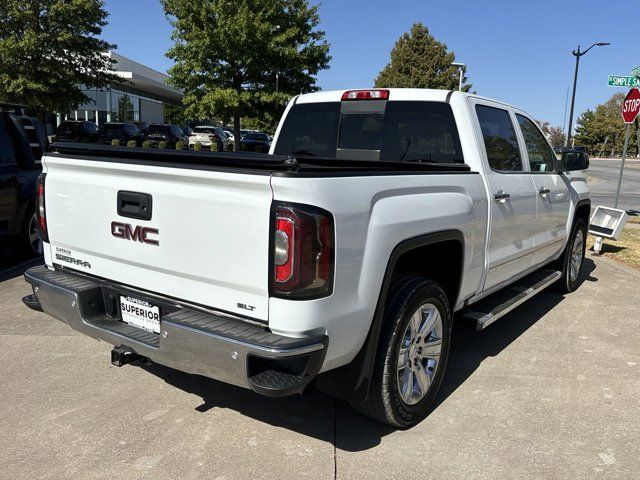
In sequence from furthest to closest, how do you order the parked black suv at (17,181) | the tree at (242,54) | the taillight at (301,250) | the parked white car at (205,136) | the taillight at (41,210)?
1. the parked white car at (205,136)
2. the tree at (242,54)
3. the parked black suv at (17,181)
4. the taillight at (41,210)
5. the taillight at (301,250)

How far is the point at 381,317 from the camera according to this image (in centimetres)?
286

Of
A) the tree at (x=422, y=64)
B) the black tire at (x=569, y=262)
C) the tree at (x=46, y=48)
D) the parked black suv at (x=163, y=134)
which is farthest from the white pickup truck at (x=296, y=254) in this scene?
the tree at (x=422, y=64)

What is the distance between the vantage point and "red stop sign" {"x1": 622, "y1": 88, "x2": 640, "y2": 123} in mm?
10797

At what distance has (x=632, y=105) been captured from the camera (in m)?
10.9

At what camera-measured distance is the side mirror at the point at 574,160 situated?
5598 mm

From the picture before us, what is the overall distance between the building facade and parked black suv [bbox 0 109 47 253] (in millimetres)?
27554

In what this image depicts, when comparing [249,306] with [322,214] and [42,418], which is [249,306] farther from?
[42,418]

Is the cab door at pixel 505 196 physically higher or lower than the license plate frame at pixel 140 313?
higher

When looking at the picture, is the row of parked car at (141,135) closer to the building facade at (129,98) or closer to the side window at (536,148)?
the building facade at (129,98)

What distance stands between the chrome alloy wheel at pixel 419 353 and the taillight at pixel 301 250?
865mm

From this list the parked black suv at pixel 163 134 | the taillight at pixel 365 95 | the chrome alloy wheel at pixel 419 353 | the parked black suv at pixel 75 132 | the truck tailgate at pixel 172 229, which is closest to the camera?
the truck tailgate at pixel 172 229

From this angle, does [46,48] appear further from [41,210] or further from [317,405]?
[317,405]

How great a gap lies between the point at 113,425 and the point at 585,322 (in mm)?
4389

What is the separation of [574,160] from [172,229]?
444cm
